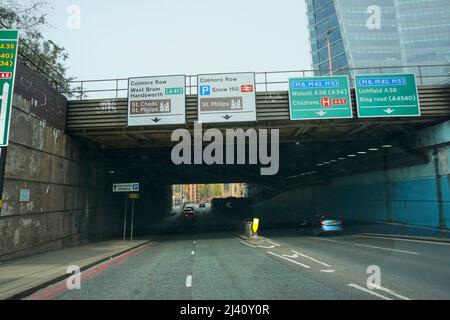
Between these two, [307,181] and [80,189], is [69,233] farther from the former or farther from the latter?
[307,181]

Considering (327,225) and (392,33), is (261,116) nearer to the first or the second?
(327,225)

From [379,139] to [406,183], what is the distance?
325 centimetres

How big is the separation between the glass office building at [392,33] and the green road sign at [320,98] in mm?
84008

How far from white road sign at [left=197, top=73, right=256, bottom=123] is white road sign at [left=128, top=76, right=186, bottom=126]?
98 centimetres

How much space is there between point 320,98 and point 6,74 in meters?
12.7

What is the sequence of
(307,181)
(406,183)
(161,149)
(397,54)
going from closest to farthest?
(406,183), (161,149), (307,181), (397,54)

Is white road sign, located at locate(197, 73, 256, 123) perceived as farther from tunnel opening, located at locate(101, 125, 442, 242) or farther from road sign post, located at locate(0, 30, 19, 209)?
road sign post, located at locate(0, 30, 19, 209)

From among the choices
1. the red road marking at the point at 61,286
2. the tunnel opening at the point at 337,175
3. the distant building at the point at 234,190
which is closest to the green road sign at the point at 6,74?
the red road marking at the point at 61,286

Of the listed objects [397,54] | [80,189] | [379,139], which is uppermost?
[397,54]

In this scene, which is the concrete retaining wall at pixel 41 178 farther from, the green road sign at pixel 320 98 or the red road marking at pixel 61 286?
the green road sign at pixel 320 98

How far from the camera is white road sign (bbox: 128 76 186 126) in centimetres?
1573

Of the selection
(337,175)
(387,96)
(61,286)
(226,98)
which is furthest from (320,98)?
(337,175)

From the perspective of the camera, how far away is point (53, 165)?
1457 cm
